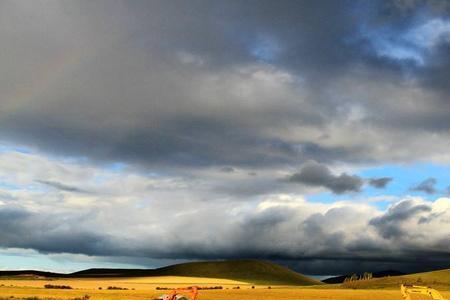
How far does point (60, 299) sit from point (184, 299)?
1534 inches

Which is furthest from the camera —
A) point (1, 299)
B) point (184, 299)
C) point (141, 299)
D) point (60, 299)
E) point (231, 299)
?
point (231, 299)

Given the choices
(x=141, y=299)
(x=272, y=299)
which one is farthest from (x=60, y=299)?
(x=272, y=299)

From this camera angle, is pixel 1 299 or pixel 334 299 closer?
pixel 1 299

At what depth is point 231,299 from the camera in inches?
4589

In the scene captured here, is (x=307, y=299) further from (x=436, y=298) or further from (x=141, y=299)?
(x=436, y=298)

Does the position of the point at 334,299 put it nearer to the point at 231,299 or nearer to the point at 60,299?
the point at 231,299

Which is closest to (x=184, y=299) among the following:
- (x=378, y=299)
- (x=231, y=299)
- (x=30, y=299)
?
(x=30, y=299)

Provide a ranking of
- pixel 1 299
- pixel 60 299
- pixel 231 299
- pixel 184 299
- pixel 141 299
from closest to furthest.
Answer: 1. pixel 184 299
2. pixel 1 299
3. pixel 60 299
4. pixel 141 299
5. pixel 231 299

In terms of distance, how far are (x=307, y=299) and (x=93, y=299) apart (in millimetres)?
44962

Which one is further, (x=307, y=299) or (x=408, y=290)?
(x=307, y=299)

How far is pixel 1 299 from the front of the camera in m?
92.7

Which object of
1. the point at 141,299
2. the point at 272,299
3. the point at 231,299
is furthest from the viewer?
the point at 272,299

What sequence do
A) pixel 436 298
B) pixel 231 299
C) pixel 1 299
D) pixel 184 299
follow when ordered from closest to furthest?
pixel 436 298
pixel 184 299
pixel 1 299
pixel 231 299

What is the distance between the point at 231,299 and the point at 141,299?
62.1ft
